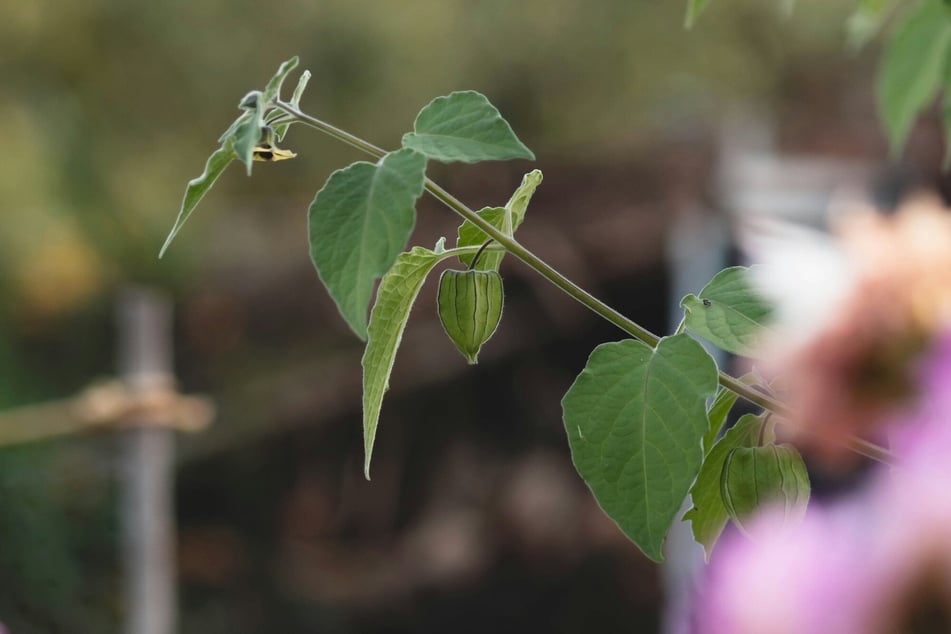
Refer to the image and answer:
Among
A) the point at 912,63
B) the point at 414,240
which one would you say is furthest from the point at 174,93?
the point at 912,63

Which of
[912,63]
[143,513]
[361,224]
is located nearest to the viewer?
[361,224]

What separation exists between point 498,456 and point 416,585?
0.31 meters

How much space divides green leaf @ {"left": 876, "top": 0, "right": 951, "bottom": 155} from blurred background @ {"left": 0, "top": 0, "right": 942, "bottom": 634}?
4.94ft

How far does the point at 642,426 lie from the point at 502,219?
60 mm

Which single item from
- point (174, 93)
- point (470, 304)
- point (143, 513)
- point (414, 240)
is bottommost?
point (143, 513)

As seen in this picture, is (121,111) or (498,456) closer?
(498,456)

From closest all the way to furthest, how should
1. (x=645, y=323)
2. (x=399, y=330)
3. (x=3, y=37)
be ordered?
(x=399, y=330), (x=645, y=323), (x=3, y=37)

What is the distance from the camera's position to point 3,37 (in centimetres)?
262

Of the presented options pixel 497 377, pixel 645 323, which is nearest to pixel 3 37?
pixel 497 377

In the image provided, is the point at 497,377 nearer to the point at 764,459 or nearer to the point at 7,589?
the point at 7,589

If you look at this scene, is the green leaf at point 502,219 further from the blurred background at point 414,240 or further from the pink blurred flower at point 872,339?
the blurred background at point 414,240

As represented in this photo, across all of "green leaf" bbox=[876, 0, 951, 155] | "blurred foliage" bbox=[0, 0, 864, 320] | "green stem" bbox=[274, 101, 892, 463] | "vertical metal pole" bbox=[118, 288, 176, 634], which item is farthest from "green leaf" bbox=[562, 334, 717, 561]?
"blurred foliage" bbox=[0, 0, 864, 320]

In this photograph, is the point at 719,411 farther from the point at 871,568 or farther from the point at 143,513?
the point at 143,513

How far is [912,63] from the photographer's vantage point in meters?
0.44
